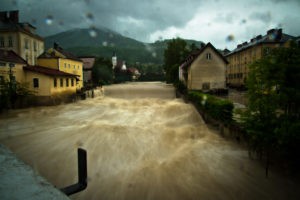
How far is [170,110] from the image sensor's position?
74.5 ft

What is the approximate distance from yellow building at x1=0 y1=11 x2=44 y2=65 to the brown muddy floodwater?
2353cm

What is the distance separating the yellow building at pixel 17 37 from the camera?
A: 113ft

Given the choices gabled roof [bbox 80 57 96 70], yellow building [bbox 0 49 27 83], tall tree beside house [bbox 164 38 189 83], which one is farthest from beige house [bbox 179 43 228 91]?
gabled roof [bbox 80 57 96 70]

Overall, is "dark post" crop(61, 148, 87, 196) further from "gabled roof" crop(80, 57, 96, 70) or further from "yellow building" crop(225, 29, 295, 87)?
"gabled roof" crop(80, 57, 96, 70)

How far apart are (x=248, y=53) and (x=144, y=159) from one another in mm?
38836

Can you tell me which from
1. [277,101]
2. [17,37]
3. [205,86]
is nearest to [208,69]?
[205,86]

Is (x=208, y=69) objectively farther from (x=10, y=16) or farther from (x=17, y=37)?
(x=10, y=16)

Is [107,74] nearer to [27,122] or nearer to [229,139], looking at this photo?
[27,122]

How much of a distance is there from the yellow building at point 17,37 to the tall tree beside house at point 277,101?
39.3 meters

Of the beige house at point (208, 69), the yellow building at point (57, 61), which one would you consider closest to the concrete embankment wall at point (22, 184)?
the beige house at point (208, 69)

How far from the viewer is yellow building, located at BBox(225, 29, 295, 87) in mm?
34997

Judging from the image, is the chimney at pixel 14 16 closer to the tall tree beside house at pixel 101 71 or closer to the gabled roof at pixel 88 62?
the gabled roof at pixel 88 62

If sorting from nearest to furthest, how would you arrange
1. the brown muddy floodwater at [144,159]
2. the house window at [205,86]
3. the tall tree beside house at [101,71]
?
the brown muddy floodwater at [144,159] → the house window at [205,86] → the tall tree beside house at [101,71]

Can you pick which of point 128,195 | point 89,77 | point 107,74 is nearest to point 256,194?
point 128,195
